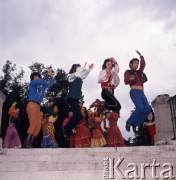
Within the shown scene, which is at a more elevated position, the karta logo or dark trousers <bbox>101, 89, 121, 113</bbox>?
dark trousers <bbox>101, 89, 121, 113</bbox>

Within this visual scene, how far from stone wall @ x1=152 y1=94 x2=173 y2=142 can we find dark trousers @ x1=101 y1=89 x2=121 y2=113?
1.16m

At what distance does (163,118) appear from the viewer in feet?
26.1

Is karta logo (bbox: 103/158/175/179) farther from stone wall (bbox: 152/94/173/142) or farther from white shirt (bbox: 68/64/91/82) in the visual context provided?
white shirt (bbox: 68/64/91/82)

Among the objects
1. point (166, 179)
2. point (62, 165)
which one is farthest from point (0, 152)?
point (166, 179)

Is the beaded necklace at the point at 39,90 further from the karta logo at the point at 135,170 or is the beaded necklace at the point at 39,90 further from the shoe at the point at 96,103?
the karta logo at the point at 135,170

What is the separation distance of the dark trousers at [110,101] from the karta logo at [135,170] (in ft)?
7.21

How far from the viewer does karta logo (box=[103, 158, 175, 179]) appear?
534 cm

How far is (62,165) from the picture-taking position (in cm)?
545

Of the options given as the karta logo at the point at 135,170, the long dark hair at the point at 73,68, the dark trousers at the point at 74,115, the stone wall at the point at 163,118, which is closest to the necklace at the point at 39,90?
the dark trousers at the point at 74,115

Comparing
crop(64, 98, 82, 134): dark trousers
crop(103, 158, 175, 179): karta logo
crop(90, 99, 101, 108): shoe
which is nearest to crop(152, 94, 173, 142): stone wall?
crop(90, 99, 101, 108): shoe

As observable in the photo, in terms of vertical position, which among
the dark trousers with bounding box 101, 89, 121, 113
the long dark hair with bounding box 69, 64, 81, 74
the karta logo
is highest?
the long dark hair with bounding box 69, 64, 81, 74

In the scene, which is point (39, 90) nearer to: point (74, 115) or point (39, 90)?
point (39, 90)

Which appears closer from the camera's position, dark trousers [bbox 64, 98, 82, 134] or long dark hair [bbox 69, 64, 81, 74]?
dark trousers [bbox 64, 98, 82, 134]

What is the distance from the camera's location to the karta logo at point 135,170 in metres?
5.34
